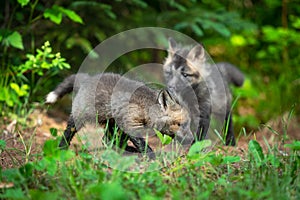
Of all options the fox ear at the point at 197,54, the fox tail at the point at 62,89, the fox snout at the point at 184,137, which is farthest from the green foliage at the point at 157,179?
the fox ear at the point at 197,54

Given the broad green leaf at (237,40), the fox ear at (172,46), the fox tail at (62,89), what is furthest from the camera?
the broad green leaf at (237,40)

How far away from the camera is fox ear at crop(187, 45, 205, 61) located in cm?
623

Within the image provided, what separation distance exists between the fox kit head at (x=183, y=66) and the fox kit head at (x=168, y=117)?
61.7 inches

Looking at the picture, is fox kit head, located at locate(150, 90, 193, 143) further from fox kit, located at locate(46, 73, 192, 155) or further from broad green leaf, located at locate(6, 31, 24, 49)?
broad green leaf, located at locate(6, 31, 24, 49)

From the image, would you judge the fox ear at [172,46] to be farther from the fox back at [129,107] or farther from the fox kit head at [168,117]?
the fox kit head at [168,117]

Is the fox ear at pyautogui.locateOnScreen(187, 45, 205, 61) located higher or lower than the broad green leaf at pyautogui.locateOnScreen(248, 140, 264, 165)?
higher

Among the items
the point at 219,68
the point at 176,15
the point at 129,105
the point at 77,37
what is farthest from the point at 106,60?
the point at 129,105

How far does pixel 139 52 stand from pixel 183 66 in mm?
3354

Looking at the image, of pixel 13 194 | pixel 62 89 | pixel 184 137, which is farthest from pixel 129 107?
pixel 13 194

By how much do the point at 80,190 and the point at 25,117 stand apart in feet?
8.90

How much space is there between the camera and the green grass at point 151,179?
2.87 metres

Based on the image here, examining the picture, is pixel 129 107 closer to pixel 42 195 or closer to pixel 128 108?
pixel 128 108

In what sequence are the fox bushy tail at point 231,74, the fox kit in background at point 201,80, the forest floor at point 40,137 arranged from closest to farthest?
the forest floor at point 40,137
the fox kit in background at point 201,80
the fox bushy tail at point 231,74

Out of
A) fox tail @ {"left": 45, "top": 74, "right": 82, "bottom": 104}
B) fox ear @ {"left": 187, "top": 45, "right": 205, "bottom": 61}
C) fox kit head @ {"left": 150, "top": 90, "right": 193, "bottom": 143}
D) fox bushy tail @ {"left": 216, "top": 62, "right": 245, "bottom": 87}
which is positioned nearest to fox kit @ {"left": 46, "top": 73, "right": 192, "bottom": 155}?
fox kit head @ {"left": 150, "top": 90, "right": 193, "bottom": 143}
